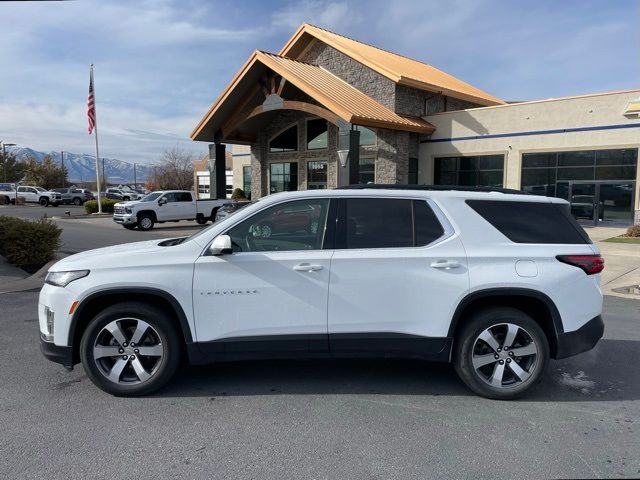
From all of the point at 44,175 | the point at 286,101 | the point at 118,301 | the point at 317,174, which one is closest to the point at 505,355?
the point at 118,301

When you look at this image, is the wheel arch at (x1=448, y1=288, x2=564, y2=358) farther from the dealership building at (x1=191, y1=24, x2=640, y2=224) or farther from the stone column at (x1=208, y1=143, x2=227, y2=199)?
the stone column at (x1=208, y1=143, x2=227, y2=199)

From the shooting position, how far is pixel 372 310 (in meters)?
3.97

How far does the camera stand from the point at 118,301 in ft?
13.3

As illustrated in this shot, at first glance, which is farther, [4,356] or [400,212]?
[4,356]

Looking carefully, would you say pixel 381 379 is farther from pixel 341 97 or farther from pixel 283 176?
pixel 283 176

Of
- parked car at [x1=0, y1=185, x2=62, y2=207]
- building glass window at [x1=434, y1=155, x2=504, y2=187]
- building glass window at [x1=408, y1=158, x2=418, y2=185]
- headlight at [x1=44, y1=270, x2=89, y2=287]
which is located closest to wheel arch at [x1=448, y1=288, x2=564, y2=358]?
headlight at [x1=44, y1=270, x2=89, y2=287]

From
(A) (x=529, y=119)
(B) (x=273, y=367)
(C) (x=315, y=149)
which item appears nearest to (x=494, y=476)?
(B) (x=273, y=367)

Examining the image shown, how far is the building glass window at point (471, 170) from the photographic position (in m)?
22.6

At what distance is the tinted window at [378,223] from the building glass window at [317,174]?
21036 mm

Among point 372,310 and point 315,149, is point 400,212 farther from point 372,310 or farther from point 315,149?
point 315,149

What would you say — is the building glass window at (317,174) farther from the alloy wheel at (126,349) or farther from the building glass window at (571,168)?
the alloy wheel at (126,349)

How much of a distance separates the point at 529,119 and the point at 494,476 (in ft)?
69.9

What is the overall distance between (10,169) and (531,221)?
79.1 meters

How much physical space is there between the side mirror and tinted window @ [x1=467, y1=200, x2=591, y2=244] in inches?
81.3
